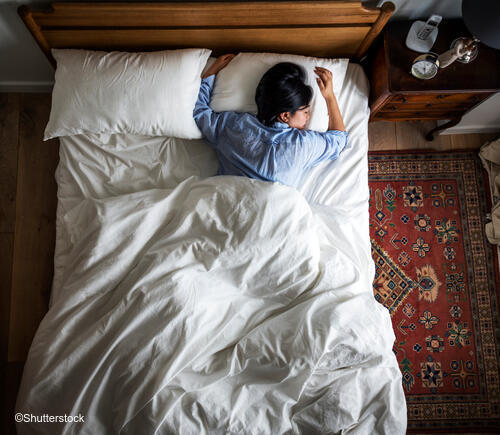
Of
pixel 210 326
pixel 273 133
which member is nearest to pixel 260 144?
pixel 273 133

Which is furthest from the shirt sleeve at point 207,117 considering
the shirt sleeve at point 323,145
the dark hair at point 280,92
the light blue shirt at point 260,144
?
the shirt sleeve at point 323,145

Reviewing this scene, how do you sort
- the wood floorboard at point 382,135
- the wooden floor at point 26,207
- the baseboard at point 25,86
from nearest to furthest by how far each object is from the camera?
1. the wooden floor at point 26,207
2. the baseboard at point 25,86
3. the wood floorboard at point 382,135

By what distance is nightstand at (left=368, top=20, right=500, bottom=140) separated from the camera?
144 centimetres

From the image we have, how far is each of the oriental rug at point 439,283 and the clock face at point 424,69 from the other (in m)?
0.53

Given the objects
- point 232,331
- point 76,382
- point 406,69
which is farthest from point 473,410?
point 76,382

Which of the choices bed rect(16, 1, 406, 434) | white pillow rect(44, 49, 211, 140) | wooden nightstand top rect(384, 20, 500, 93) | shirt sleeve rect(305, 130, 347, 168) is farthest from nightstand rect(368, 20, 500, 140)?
white pillow rect(44, 49, 211, 140)

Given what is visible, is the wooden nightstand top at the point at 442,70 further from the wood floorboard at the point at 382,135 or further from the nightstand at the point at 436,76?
the wood floorboard at the point at 382,135

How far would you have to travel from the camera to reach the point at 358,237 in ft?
4.97

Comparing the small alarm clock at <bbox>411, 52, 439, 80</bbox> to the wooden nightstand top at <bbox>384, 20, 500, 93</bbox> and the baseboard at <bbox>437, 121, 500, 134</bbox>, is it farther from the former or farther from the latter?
the baseboard at <bbox>437, 121, 500, 134</bbox>

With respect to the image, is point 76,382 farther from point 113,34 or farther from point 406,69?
point 406,69

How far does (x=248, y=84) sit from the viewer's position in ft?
4.88

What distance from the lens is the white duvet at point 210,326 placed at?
1.15 meters

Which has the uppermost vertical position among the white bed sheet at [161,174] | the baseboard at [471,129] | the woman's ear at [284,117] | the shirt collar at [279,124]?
the baseboard at [471,129]

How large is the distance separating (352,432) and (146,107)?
1297 millimetres
